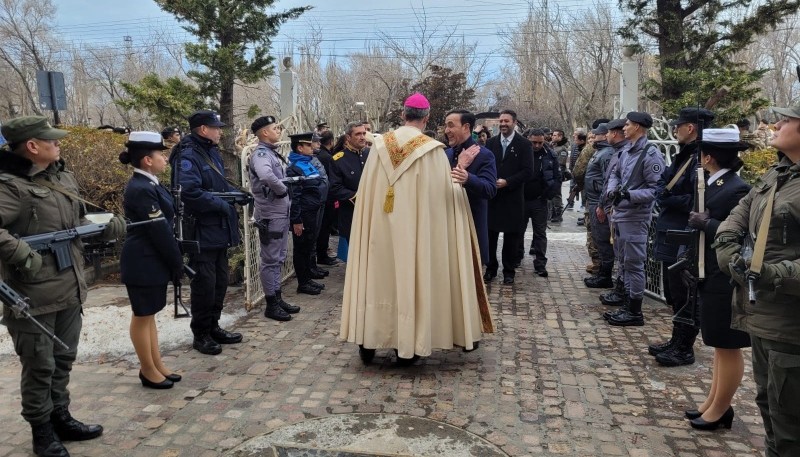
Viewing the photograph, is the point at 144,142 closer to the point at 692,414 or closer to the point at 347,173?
the point at 347,173

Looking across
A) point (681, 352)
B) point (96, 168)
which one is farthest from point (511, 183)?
point (96, 168)

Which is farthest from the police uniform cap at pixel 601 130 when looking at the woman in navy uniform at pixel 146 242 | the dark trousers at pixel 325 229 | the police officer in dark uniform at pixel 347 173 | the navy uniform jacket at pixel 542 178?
the woman in navy uniform at pixel 146 242

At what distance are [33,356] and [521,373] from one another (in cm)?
337

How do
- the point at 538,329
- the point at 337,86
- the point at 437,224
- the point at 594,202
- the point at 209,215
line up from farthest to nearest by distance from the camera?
the point at 337,86
the point at 594,202
the point at 538,329
the point at 209,215
the point at 437,224

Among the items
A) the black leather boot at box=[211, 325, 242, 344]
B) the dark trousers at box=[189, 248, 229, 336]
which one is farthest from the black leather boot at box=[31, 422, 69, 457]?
the black leather boot at box=[211, 325, 242, 344]

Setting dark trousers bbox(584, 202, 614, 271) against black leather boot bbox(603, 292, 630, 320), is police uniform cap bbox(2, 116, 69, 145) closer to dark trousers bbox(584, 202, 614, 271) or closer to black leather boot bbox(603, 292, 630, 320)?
black leather boot bbox(603, 292, 630, 320)

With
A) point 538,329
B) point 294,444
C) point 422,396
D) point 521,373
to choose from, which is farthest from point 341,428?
point 538,329

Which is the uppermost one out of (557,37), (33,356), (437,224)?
(557,37)

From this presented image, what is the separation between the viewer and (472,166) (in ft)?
17.9

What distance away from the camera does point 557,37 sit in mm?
33094

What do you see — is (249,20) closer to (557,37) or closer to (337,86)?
(337,86)

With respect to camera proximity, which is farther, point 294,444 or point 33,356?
point 294,444

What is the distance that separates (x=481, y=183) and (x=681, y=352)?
215cm

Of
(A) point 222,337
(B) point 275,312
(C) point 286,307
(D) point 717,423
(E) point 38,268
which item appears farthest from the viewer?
(C) point 286,307
